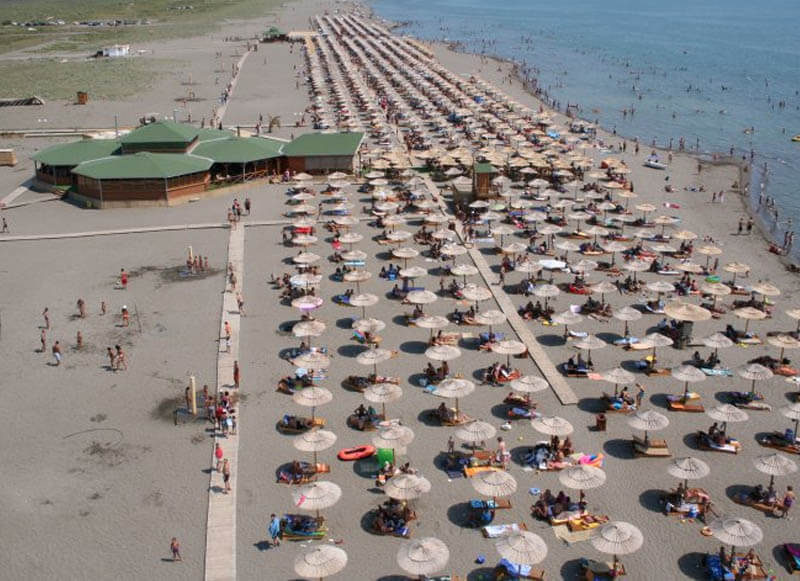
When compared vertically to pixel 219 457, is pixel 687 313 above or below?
above

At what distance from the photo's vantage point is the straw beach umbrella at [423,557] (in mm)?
16906

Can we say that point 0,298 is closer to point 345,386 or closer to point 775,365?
point 345,386

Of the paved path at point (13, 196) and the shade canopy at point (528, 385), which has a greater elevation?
the paved path at point (13, 196)

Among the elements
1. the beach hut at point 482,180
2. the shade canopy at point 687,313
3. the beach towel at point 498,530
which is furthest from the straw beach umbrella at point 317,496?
the beach hut at point 482,180

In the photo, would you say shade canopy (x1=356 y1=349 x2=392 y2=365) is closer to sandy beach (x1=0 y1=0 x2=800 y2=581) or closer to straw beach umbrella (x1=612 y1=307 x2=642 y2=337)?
sandy beach (x1=0 y1=0 x2=800 y2=581)

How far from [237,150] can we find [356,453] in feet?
116

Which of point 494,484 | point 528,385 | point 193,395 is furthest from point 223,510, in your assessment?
Answer: point 528,385

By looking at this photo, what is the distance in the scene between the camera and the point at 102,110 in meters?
85.1

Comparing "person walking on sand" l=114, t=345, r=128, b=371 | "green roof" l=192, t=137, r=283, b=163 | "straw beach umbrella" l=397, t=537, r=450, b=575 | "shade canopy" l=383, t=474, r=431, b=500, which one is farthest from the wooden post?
"green roof" l=192, t=137, r=283, b=163

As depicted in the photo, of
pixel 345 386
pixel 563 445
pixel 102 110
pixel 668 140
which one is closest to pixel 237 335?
pixel 345 386

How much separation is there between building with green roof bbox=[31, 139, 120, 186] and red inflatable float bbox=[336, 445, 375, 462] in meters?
37.1

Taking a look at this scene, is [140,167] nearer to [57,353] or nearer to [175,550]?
[57,353]

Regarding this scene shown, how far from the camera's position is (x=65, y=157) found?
52.2 metres

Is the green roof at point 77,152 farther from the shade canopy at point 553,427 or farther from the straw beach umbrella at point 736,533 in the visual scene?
the straw beach umbrella at point 736,533
